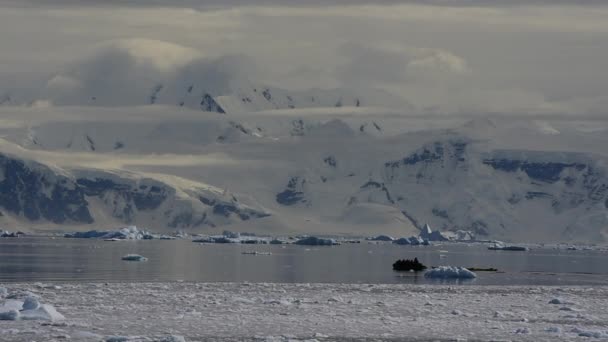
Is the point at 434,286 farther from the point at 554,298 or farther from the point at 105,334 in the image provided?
the point at 105,334

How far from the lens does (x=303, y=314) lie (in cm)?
4994

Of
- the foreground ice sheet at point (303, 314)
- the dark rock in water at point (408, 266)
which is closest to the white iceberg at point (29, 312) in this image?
the foreground ice sheet at point (303, 314)

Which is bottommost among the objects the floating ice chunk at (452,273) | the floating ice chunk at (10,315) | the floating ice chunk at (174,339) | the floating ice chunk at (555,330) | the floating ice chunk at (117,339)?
the floating ice chunk at (117,339)

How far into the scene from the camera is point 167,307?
5153 cm

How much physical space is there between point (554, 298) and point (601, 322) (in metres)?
9.22

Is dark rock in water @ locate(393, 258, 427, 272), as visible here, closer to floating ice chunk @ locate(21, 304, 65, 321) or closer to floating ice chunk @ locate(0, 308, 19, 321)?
floating ice chunk @ locate(21, 304, 65, 321)

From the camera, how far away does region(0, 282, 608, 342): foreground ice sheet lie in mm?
43375

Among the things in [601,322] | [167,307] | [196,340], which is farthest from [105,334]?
[601,322]

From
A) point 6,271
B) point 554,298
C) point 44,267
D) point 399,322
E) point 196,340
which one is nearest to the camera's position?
point 196,340

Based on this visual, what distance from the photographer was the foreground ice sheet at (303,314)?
142 feet

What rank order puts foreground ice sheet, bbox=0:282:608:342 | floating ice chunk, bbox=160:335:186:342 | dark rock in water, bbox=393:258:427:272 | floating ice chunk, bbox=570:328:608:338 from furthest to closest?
dark rock in water, bbox=393:258:427:272 → floating ice chunk, bbox=570:328:608:338 → foreground ice sheet, bbox=0:282:608:342 → floating ice chunk, bbox=160:335:186:342

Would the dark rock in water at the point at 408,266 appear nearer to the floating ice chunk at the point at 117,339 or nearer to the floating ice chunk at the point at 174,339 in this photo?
the floating ice chunk at the point at 174,339

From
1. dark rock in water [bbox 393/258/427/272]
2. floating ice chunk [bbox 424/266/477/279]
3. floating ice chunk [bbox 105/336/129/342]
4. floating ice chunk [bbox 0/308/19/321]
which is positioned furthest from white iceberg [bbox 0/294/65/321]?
dark rock in water [bbox 393/258/427/272]

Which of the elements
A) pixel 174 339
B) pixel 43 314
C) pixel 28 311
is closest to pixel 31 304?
pixel 28 311
